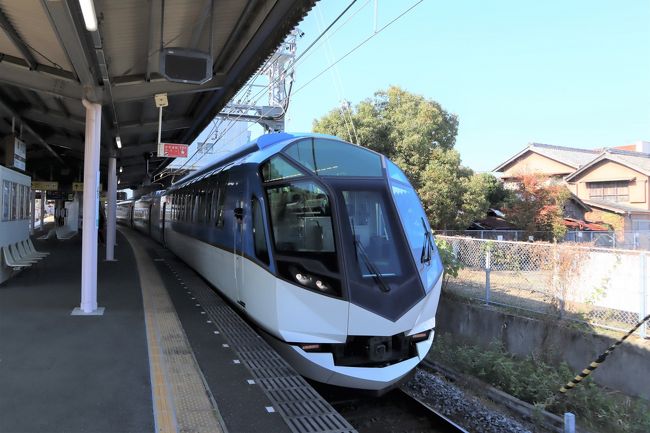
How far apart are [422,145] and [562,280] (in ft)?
47.9

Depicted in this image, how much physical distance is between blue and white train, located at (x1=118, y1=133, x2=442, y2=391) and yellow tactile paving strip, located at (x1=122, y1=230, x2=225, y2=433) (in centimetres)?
100

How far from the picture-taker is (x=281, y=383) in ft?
15.2

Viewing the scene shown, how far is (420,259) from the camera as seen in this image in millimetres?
5641

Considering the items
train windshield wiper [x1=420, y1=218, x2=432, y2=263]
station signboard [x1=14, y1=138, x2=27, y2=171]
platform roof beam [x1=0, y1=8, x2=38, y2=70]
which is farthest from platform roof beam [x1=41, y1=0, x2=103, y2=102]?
station signboard [x1=14, y1=138, x2=27, y2=171]

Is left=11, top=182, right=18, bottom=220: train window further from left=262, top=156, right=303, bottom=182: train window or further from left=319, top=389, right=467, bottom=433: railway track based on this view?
left=319, top=389, right=467, bottom=433: railway track

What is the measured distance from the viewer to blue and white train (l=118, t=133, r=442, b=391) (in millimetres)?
5051

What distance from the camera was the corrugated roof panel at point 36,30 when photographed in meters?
5.84

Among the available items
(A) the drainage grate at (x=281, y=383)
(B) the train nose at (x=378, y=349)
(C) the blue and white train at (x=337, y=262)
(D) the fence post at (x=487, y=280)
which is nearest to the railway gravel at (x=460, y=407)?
(C) the blue and white train at (x=337, y=262)

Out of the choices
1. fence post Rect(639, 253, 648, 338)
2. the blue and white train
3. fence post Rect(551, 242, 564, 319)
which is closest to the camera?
the blue and white train

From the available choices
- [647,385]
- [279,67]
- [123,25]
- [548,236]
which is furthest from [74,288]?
[548,236]

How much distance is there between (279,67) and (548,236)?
1510cm

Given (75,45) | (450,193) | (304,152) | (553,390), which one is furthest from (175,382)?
(450,193)

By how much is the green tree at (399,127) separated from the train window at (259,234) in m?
17.2

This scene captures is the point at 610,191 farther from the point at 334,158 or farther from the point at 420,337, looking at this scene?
the point at 334,158
